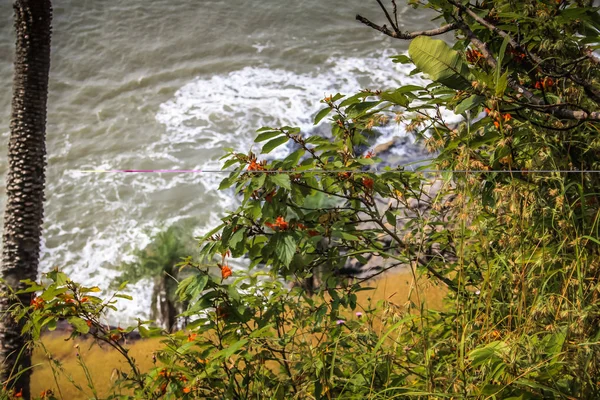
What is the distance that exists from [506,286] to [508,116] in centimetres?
30

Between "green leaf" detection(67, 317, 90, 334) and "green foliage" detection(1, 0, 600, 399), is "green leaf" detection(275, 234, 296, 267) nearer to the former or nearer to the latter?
"green foliage" detection(1, 0, 600, 399)

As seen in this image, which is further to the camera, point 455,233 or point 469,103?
point 455,233

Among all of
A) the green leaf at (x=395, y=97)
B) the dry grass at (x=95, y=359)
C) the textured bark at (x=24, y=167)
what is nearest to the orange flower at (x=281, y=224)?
the green leaf at (x=395, y=97)

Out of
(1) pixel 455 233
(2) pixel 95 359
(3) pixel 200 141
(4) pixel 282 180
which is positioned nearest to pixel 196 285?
(4) pixel 282 180

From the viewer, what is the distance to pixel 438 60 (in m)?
0.97

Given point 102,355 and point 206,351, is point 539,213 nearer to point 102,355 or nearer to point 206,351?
point 206,351

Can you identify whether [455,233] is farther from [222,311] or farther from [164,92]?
[164,92]

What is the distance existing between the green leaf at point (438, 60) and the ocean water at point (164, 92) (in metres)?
3.47

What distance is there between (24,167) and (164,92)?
3.70 meters

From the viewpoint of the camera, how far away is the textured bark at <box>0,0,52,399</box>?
286cm

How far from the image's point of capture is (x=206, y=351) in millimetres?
1214

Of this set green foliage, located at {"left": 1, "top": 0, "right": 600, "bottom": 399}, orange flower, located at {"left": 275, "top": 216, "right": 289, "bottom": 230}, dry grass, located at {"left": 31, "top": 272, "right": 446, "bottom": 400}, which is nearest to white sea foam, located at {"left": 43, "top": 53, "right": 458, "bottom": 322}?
dry grass, located at {"left": 31, "top": 272, "right": 446, "bottom": 400}

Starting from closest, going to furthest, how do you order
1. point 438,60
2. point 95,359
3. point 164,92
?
1. point 438,60
2. point 95,359
3. point 164,92

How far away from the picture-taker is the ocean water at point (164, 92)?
5.07 metres
